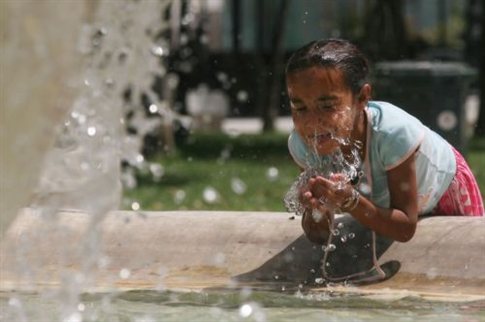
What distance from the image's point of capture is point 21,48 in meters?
3.67

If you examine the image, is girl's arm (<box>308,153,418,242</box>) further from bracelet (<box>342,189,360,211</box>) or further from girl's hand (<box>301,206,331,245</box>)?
girl's hand (<box>301,206,331,245</box>)

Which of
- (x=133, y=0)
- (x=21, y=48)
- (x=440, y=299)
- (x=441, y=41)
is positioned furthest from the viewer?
(x=441, y=41)

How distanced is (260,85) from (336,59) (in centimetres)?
1529

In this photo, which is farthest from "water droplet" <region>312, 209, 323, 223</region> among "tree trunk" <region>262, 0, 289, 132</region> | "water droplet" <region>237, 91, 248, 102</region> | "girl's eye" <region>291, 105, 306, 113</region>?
"water droplet" <region>237, 91, 248, 102</region>

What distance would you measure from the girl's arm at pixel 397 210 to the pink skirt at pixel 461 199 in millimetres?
362

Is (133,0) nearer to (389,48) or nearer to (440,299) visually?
(440,299)

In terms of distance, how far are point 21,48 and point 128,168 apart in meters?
7.67

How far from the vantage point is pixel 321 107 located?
4.80 meters

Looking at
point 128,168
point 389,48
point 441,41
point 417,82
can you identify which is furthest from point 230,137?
point 441,41

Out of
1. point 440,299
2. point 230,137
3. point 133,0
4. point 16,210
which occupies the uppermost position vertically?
point 133,0

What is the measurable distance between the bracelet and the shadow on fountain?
1.16 feet

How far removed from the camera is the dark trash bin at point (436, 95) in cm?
965

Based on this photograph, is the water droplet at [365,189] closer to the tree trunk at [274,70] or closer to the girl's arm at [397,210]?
the girl's arm at [397,210]

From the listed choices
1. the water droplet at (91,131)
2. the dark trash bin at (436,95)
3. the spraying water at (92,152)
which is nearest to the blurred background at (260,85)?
the dark trash bin at (436,95)
